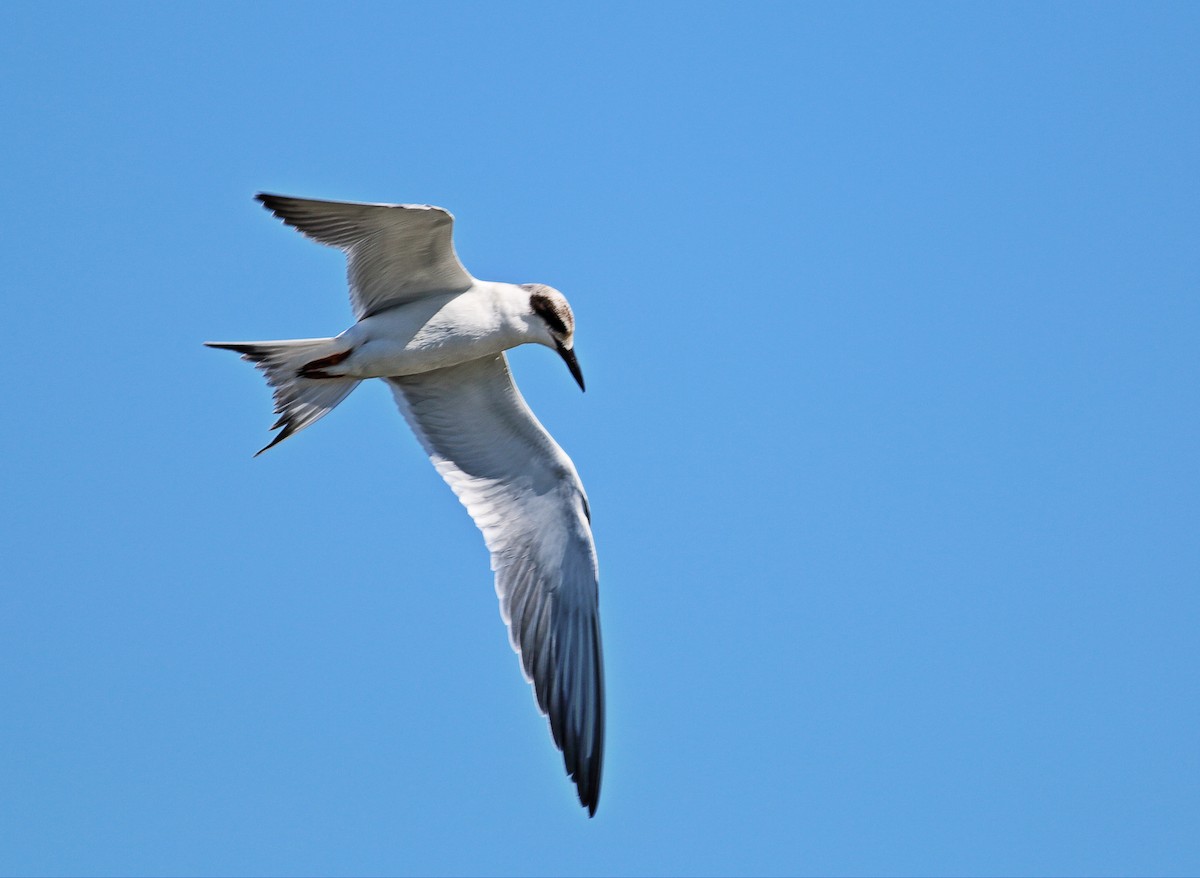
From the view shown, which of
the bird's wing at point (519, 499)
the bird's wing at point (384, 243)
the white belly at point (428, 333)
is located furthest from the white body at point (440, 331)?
the bird's wing at point (519, 499)

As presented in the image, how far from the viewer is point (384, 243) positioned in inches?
365

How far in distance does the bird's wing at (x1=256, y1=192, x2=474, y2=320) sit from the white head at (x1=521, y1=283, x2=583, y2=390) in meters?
0.46

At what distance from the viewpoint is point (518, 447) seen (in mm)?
10445

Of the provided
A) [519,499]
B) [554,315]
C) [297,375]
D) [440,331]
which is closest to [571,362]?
[554,315]

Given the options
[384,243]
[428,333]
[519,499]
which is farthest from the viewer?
[519,499]

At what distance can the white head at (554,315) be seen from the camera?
950cm

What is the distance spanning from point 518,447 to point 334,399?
145cm

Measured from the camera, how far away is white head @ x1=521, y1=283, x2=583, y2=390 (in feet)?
31.2

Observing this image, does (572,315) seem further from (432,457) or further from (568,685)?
(568,685)

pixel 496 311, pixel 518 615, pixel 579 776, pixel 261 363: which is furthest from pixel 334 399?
pixel 579 776

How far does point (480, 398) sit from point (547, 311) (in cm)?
111

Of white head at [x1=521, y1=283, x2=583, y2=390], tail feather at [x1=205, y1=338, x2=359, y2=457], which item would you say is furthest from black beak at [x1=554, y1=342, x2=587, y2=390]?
tail feather at [x1=205, y1=338, x2=359, y2=457]

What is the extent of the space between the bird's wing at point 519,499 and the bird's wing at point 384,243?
85cm

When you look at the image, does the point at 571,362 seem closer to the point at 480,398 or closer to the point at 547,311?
the point at 547,311
